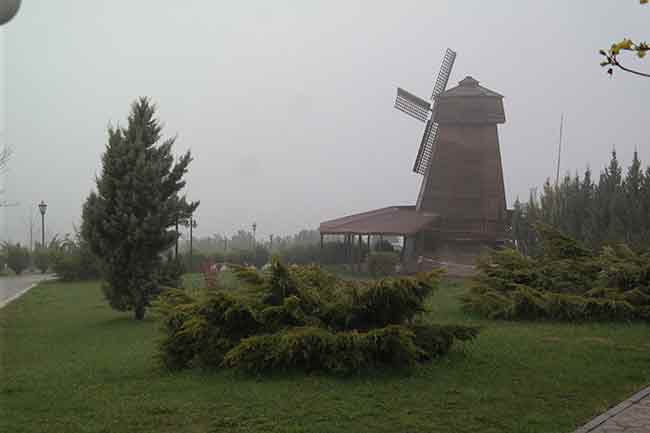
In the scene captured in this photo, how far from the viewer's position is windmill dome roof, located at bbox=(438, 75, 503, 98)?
24.5 m

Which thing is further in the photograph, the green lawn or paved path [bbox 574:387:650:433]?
the green lawn

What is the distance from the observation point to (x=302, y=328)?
620 cm

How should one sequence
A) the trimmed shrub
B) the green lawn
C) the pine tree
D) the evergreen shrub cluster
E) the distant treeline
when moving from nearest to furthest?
the green lawn → the trimmed shrub → the evergreen shrub cluster → the pine tree → the distant treeline

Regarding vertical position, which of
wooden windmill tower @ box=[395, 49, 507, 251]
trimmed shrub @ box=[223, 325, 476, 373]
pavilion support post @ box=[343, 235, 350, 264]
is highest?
wooden windmill tower @ box=[395, 49, 507, 251]

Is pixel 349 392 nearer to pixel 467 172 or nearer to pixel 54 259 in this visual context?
pixel 467 172

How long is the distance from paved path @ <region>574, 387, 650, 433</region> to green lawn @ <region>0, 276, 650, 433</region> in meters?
0.14

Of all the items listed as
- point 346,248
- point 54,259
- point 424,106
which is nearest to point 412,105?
point 424,106

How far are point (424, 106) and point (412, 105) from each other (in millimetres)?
651

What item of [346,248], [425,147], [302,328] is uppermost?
[425,147]

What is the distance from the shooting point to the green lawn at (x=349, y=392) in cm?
481

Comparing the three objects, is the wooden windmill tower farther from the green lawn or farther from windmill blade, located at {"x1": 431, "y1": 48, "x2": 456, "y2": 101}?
the green lawn

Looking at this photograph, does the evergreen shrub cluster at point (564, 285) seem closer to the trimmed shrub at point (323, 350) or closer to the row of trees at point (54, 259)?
the trimmed shrub at point (323, 350)

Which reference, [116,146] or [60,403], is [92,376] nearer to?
[60,403]

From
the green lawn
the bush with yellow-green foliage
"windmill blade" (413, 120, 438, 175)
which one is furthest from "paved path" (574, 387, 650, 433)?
"windmill blade" (413, 120, 438, 175)
